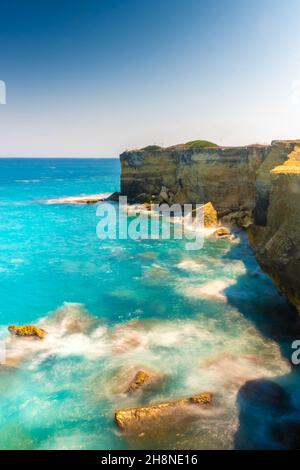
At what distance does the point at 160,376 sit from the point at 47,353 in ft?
20.8

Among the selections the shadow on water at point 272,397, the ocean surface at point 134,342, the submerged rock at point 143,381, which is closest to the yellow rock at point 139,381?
the submerged rock at point 143,381

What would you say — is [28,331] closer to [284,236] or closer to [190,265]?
[284,236]

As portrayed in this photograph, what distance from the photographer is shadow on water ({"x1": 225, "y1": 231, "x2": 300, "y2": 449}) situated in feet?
44.0

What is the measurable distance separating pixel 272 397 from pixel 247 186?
123 feet

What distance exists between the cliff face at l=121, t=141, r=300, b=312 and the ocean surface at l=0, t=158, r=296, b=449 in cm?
391

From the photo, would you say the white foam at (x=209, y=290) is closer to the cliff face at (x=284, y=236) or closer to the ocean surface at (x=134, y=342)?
the ocean surface at (x=134, y=342)

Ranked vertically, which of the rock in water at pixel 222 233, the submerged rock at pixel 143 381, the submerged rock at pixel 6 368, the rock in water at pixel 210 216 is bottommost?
the submerged rock at pixel 6 368

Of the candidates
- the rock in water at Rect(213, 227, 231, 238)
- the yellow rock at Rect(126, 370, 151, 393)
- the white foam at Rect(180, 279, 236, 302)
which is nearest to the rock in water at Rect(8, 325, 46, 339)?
the yellow rock at Rect(126, 370, 151, 393)

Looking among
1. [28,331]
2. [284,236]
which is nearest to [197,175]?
[284,236]

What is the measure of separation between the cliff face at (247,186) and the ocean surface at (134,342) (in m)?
3.91

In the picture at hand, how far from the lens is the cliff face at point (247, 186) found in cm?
1775

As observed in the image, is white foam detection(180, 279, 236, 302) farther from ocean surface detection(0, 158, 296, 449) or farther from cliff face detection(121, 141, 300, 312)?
cliff face detection(121, 141, 300, 312)

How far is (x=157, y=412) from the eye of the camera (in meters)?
14.5

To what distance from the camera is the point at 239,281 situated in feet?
95.2
